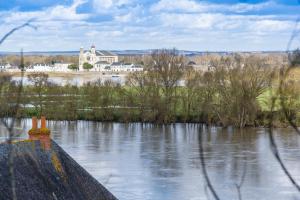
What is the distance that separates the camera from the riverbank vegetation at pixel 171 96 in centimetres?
5091

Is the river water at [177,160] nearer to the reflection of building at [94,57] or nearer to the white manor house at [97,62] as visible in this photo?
the white manor house at [97,62]

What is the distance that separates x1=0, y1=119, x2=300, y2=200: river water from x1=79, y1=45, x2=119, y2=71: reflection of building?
326 ft

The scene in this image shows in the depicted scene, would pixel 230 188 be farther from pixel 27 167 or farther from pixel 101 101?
pixel 101 101

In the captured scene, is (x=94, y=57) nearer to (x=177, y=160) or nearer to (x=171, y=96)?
(x=171, y=96)

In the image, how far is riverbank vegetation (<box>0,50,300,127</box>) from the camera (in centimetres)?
5091

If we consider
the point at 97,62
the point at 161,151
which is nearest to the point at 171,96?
the point at 161,151

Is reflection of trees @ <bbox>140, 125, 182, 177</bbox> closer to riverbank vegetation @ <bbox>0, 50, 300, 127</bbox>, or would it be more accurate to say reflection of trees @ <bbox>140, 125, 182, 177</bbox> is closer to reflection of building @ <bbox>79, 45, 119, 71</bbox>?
riverbank vegetation @ <bbox>0, 50, 300, 127</bbox>

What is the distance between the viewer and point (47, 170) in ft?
40.5

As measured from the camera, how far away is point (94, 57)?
155 m

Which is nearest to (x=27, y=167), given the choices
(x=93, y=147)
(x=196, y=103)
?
(x=93, y=147)

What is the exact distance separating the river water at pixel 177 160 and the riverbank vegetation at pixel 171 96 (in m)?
2.93

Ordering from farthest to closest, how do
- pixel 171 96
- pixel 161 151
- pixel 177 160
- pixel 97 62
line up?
1. pixel 97 62
2. pixel 171 96
3. pixel 161 151
4. pixel 177 160

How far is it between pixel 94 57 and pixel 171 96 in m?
100

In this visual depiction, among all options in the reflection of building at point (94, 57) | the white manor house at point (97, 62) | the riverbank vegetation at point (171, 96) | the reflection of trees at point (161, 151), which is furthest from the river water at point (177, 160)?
the reflection of building at point (94, 57)
